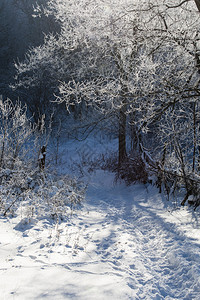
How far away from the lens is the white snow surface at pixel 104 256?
7.48 feet

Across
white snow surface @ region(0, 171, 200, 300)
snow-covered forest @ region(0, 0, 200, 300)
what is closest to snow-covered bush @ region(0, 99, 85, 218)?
snow-covered forest @ region(0, 0, 200, 300)

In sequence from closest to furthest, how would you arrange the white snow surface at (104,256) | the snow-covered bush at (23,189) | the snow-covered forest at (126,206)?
1. the white snow surface at (104,256)
2. the snow-covered forest at (126,206)
3. the snow-covered bush at (23,189)

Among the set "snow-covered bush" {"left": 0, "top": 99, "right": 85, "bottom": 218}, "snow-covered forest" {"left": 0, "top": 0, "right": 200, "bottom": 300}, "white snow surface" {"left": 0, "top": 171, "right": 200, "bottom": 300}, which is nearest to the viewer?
"white snow surface" {"left": 0, "top": 171, "right": 200, "bottom": 300}

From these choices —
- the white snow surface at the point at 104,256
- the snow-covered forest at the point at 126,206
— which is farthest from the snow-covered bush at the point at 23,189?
the white snow surface at the point at 104,256

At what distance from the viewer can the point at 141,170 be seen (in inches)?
326

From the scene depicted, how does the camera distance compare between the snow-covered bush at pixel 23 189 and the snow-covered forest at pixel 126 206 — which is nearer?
the snow-covered forest at pixel 126 206

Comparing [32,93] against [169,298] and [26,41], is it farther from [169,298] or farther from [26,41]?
[169,298]

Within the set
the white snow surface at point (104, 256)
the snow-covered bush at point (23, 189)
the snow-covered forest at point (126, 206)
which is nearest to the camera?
the white snow surface at point (104, 256)

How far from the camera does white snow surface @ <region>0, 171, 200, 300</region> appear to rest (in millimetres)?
2281

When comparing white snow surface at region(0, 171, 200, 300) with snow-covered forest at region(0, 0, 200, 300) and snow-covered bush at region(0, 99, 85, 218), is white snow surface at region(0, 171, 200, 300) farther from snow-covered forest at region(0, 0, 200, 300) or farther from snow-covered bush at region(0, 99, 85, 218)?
snow-covered bush at region(0, 99, 85, 218)

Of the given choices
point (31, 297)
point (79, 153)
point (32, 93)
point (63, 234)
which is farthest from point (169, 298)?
point (32, 93)

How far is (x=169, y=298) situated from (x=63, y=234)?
2094 millimetres

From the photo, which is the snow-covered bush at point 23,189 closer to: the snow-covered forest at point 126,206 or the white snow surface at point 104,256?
the snow-covered forest at point 126,206

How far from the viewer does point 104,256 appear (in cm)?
346
